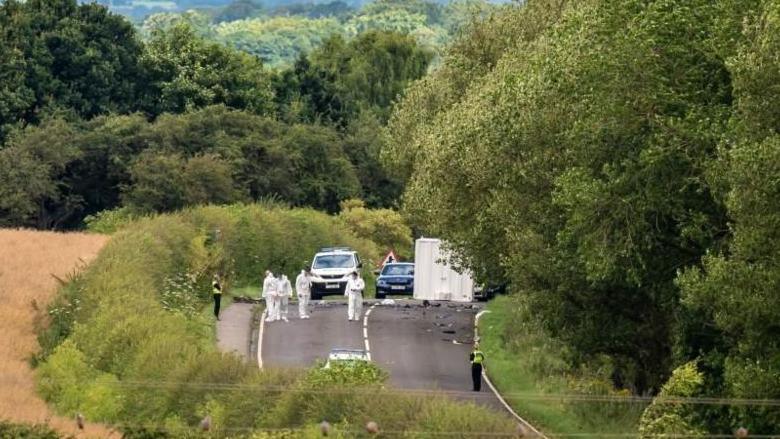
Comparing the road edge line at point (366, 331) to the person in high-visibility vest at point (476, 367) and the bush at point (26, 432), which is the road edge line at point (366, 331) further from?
the bush at point (26, 432)

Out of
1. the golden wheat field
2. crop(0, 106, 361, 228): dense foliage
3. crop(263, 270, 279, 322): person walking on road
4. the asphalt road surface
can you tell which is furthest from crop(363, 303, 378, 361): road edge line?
crop(0, 106, 361, 228): dense foliage

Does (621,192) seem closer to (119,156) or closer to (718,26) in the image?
(718,26)

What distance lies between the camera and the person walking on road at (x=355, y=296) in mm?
46625

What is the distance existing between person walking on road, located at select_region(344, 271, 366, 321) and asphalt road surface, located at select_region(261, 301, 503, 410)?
306mm

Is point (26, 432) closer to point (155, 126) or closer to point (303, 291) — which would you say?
point (303, 291)

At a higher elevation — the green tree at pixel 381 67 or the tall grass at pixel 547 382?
the green tree at pixel 381 67

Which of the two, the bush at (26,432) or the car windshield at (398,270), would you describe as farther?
the car windshield at (398,270)

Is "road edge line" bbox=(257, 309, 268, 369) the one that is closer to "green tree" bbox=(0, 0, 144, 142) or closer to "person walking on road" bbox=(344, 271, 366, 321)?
"person walking on road" bbox=(344, 271, 366, 321)

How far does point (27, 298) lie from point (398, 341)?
10.7 metres

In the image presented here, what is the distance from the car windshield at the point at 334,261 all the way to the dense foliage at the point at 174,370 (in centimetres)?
324

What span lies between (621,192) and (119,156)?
47607 mm

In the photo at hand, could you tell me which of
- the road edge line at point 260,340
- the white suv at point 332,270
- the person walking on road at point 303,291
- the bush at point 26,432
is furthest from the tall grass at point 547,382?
the bush at point 26,432

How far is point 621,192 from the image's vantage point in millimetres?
30172

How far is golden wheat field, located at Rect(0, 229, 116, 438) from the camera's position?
102 ft
